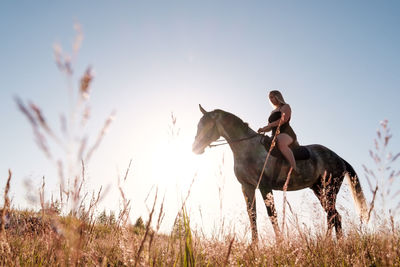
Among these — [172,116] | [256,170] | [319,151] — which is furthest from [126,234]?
[319,151]

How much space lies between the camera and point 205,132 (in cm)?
643

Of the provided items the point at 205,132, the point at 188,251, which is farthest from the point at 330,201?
the point at 188,251

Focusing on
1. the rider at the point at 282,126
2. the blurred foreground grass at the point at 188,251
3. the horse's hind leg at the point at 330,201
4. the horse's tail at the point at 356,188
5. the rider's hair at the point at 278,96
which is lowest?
the blurred foreground grass at the point at 188,251

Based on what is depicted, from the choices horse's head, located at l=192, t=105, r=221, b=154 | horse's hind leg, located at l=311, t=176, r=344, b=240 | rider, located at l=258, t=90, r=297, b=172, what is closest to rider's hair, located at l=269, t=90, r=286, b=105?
rider, located at l=258, t=90, r=297, b=172

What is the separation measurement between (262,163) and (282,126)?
91 centimetres

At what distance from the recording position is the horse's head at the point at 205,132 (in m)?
6.42

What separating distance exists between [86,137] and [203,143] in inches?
227

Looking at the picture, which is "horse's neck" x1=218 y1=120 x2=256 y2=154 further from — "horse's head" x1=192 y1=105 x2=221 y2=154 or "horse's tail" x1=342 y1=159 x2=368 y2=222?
"horse's tail" x1=342 y1=159 x2=368 y2=222

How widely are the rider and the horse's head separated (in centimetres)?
114

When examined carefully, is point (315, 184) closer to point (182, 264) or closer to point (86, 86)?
point (182, 264)

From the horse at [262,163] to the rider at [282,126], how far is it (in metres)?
0.20

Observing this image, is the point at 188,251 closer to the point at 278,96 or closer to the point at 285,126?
the point at 285,126

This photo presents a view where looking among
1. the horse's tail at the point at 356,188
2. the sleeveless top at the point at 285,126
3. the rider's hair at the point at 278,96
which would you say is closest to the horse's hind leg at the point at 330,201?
the horse's tail at the point at 356,188

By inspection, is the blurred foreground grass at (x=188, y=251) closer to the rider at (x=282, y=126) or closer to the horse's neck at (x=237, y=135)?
the rider at (x=282, y=126)
